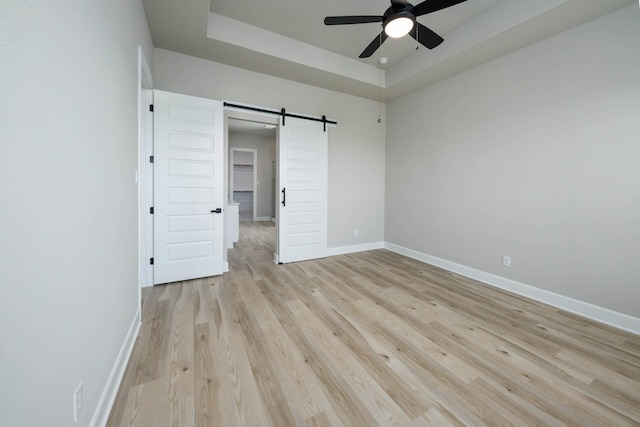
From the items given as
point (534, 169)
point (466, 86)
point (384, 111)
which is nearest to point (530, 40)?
point (466, 86)

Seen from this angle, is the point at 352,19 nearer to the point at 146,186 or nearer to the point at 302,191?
the point at 302,191

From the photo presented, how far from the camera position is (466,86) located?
3.53m

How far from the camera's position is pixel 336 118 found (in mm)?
4453

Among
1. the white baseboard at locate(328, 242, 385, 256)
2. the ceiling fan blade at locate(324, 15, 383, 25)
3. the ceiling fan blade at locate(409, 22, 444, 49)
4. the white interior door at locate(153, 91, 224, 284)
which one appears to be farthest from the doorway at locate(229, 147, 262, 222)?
the ceiling fan blade at locate(409, 22, 444, 49)

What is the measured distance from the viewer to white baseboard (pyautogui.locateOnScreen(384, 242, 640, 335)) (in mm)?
2279

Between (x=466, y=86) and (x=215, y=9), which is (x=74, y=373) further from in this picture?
(x=466, y=86)

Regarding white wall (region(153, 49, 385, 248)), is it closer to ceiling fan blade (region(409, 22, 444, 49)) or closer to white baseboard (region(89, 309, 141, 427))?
ceiling fan blade (region(409, 22, 444, 49))

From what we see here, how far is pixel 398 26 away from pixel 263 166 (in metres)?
7.38

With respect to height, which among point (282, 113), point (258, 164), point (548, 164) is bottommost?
point (548, 164)

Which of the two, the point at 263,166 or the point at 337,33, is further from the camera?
the point at 263,166

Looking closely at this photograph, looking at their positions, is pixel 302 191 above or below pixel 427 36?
below

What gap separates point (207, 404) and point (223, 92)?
11.7ft

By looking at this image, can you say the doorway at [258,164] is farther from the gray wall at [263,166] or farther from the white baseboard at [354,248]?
the white baseboard at [354,248]

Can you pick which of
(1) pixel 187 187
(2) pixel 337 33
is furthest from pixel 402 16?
(1) pixel 187 187
